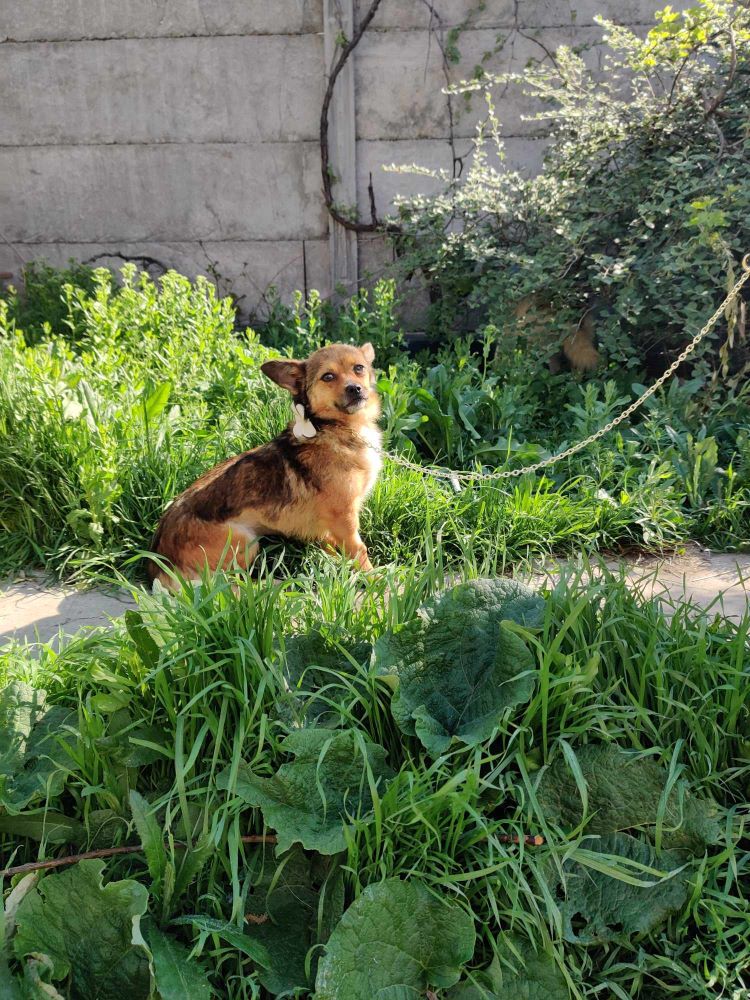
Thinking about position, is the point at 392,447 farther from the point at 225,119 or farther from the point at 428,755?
the point at 225,119

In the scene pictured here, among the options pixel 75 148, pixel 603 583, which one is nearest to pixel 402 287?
pixel 75 148

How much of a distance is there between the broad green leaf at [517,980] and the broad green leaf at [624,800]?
299 mm

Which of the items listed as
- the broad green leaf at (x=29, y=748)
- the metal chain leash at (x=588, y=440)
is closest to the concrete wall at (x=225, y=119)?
A: the metal chain leash at (x=588, y=440)

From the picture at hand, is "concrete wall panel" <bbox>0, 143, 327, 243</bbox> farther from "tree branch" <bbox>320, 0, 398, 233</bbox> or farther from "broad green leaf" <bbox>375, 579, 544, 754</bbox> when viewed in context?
"broad green leaf" <bbox>375, 579, 544, 754</bbox>

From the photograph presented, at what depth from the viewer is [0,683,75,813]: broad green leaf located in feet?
6.55

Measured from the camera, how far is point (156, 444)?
12.6ft

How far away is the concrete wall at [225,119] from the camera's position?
5.92 meters

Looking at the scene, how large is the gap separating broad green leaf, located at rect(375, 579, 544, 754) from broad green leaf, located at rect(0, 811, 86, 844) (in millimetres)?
843

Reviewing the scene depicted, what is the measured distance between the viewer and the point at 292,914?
1888 millimetres

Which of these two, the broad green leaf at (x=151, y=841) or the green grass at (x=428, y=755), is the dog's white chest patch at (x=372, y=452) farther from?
the broad green leaf at (x=151, y=841)

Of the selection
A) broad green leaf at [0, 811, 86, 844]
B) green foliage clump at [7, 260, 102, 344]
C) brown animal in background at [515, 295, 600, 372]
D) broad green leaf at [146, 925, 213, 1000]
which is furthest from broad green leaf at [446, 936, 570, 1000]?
green foliage clump at [7, 260, 102, 344]

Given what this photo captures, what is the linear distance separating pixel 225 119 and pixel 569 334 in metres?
3.28

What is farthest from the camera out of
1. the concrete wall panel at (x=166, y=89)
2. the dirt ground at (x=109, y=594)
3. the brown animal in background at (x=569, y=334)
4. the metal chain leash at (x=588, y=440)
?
the concrete wall panel at (x=166, y=89)

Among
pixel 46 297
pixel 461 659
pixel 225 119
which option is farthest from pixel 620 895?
pixel 225 119
